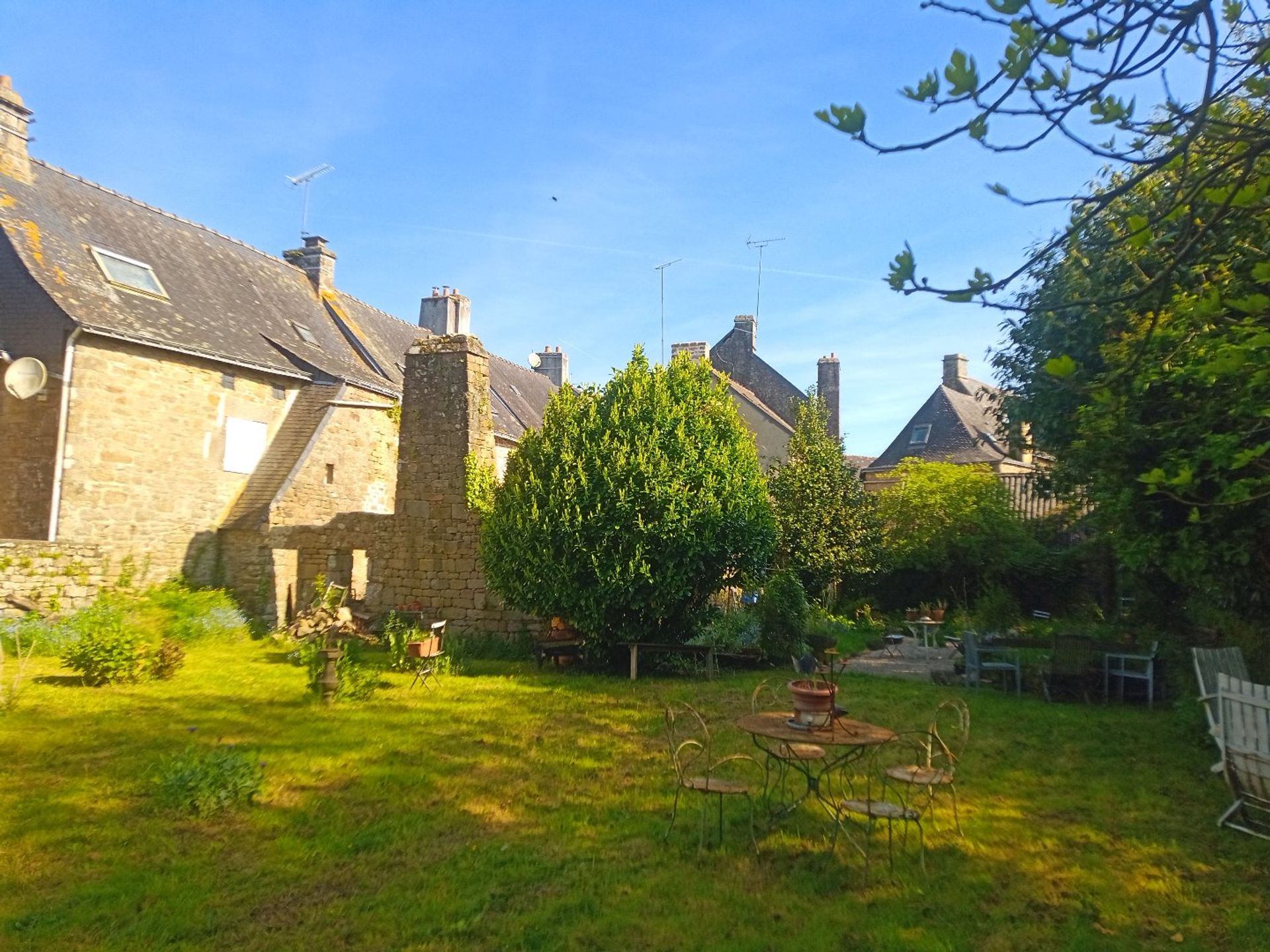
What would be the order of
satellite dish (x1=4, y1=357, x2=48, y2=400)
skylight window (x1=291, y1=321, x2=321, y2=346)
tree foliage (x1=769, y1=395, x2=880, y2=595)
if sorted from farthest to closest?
skylight window (x1=291, y1=321, x2=321, y2=346) < tree foliage (x1=769, y1=395, x2=880, y2=595) < satellite dish (x1=4, y1=357, x2=48, y2=400)

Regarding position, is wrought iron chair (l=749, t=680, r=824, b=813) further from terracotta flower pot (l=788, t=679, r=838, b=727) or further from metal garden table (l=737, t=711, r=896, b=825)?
terracotta flower pot (l=788, t=679, r=838, b=727)

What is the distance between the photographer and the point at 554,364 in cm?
2934

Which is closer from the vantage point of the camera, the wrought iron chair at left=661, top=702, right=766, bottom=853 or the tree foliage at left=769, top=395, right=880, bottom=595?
the wrought iron chair at left=661, top=702, right=766, bottom=853

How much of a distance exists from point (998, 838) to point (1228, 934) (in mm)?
1364

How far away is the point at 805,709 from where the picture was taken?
501 cm

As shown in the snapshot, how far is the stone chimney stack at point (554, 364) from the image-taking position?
29.2 meters

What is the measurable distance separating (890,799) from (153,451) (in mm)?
13240

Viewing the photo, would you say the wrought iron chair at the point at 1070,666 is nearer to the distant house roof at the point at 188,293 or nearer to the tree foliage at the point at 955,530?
the tree foliage at the point at 955,530

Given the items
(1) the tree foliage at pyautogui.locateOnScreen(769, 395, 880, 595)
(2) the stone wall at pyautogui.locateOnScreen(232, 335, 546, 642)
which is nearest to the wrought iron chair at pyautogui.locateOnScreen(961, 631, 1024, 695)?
(2) the stone wall at pyautogui.locateOnScreen(232, 335, 546, 642)

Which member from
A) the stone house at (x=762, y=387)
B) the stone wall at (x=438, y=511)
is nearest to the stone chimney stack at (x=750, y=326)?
the stone house at (x=762, y=387)

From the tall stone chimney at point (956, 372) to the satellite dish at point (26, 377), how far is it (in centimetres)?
2609

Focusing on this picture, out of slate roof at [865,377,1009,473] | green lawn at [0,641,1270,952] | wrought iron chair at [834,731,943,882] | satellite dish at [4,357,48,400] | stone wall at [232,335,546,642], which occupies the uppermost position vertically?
slate roof at [865,377,1009,473]

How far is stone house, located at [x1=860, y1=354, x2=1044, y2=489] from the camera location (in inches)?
1001

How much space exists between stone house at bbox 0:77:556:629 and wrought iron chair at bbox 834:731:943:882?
6945 millimetres
